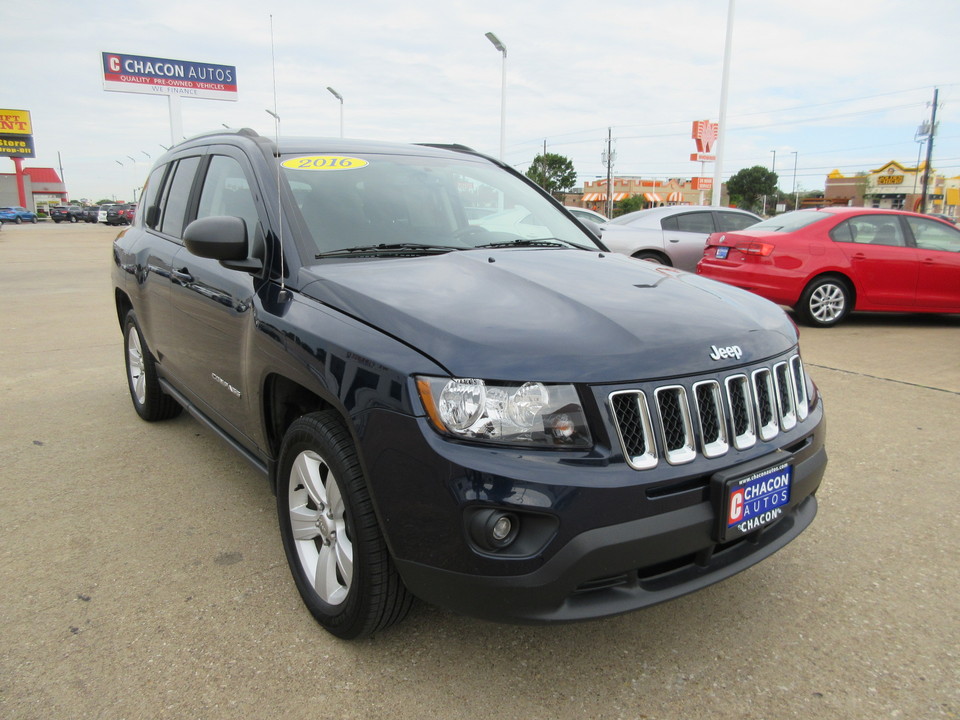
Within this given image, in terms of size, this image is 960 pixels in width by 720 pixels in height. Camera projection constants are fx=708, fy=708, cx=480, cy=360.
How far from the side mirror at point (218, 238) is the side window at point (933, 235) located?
8453 mm

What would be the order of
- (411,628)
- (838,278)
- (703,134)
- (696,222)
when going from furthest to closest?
(703,134)
(696,222)
(838,278)
(411,628)

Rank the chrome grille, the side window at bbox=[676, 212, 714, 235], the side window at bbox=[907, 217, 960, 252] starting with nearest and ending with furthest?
1. the chrome grille
2. the side window at bbox=[907, 217, 960, 252]
3. the side window at bbox=[676, 212, 714, 235]

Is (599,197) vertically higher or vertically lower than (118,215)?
higher

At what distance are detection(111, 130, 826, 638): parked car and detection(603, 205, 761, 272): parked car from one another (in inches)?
318

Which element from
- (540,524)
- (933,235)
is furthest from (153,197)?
(933,235)

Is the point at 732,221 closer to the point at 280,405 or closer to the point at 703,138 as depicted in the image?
the point at 280,405

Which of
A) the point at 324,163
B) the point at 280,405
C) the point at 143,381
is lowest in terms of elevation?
the point at 143,381

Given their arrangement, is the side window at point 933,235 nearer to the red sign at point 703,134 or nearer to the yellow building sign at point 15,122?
the red sign at point 703,134

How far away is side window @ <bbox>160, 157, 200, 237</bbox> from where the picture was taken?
3.81m

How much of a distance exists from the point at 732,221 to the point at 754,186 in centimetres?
8547

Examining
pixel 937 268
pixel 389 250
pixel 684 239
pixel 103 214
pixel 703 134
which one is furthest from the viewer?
pixel 103 214

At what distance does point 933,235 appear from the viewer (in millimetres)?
8500

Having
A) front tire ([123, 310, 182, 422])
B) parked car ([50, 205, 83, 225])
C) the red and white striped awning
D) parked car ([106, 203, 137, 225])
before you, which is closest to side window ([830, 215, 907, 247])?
front tire ([123, 310, 182, 422])

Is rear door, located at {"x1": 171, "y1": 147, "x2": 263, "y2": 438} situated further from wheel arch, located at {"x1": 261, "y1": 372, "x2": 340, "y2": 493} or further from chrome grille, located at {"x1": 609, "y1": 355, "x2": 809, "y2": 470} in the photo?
chrome grille, located at {"x1": 609, "y1": 355, "x2": 809, "y2": 470}
